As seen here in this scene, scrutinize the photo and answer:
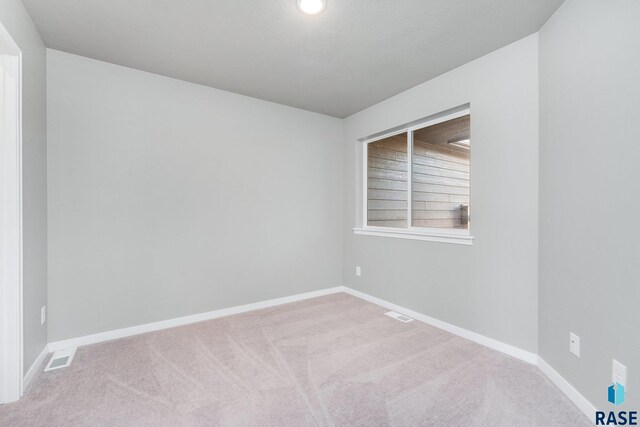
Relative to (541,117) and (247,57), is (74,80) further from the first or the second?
(541,117)

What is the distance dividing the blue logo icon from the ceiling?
7.03 feet

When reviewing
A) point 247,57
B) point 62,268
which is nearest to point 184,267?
point 62,268

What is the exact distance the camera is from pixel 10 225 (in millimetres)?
1710

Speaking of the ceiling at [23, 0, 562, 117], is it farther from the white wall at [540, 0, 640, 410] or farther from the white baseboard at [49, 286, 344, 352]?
the white baseboard at [49, 286, 344, 352]

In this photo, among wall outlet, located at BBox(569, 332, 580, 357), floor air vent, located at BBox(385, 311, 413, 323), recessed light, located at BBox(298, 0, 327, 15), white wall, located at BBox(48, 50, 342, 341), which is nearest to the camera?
wall outlet, located at BBox(569, 332, 580, 357)

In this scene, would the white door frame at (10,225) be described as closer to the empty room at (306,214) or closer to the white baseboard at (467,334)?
the empty room at (306,214)

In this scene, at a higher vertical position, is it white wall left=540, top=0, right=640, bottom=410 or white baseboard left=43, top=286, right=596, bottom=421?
white wall left=540, top=0, right=640, bottom=410

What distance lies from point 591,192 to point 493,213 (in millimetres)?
800

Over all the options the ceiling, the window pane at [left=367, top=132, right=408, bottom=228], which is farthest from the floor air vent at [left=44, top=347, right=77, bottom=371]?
the window pane at [left=367, top=132, right=408, bottom=228]

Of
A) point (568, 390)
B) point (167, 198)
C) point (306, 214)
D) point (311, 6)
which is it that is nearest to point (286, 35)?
point (311, 6)

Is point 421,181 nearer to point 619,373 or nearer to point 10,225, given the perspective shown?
point 619,373

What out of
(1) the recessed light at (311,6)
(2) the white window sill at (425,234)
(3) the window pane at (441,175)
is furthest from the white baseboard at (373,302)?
(1) the recessed light at (311,6)

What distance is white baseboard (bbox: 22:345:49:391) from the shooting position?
1.85 metres

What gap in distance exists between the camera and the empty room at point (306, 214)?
5.25 ft
